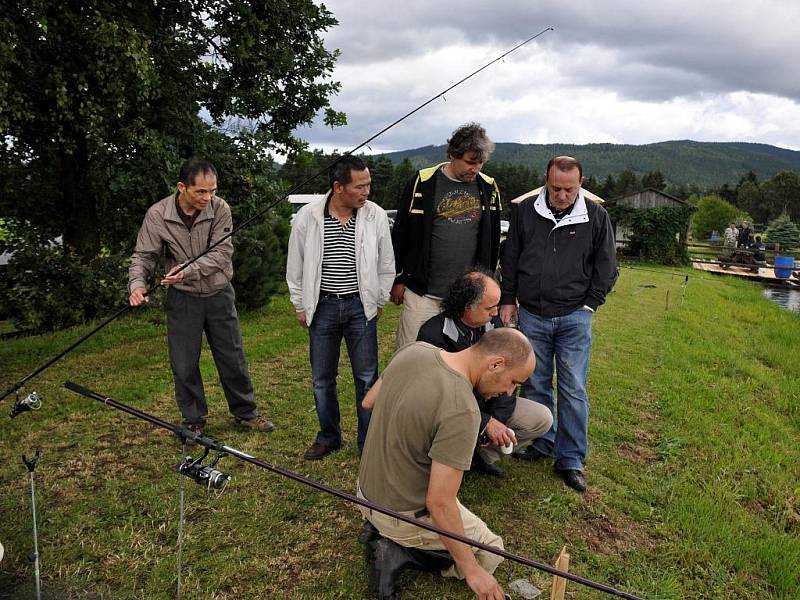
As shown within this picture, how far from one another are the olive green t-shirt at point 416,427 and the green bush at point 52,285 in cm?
561

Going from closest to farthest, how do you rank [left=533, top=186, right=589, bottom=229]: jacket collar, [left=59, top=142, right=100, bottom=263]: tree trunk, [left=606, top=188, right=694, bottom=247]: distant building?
[left=533, top=186, right=589, bottom=229]: jacket collar, [left=59, top=142, right=100, bottom=263]: tree trunk, [left=606, top=188, right=694, bottom=247]: distant building

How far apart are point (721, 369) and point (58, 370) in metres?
8.54

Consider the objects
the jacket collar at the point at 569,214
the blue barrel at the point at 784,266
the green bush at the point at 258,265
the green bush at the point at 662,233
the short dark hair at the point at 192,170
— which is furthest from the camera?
the green bush at the point at 662,233

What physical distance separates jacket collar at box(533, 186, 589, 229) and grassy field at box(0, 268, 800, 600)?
1.85 metres

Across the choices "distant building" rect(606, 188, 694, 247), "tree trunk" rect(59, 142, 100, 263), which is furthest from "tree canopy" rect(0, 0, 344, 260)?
"distant building" rect(606, 188, 694, 247)

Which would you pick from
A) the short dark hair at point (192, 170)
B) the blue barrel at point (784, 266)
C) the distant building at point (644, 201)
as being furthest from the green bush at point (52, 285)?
the distant building at point (644, 201)

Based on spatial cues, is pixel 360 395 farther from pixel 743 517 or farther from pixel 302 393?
pixel 743 517

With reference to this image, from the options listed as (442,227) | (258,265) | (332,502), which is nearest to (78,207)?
(258,265)

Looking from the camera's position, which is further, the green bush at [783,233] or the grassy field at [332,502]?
the green bush at [783,233]

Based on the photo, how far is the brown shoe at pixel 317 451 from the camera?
441 centimetres

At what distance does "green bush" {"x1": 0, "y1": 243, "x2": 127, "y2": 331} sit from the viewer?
21.8ft

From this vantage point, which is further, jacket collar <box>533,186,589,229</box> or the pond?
the pond

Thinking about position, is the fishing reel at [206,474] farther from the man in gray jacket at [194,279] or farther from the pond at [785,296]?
the pond at [785,296]

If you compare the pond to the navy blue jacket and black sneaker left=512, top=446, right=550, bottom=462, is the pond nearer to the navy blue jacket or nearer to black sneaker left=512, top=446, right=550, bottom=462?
black sneaker left=512, top=446, right=550, bottom=462
